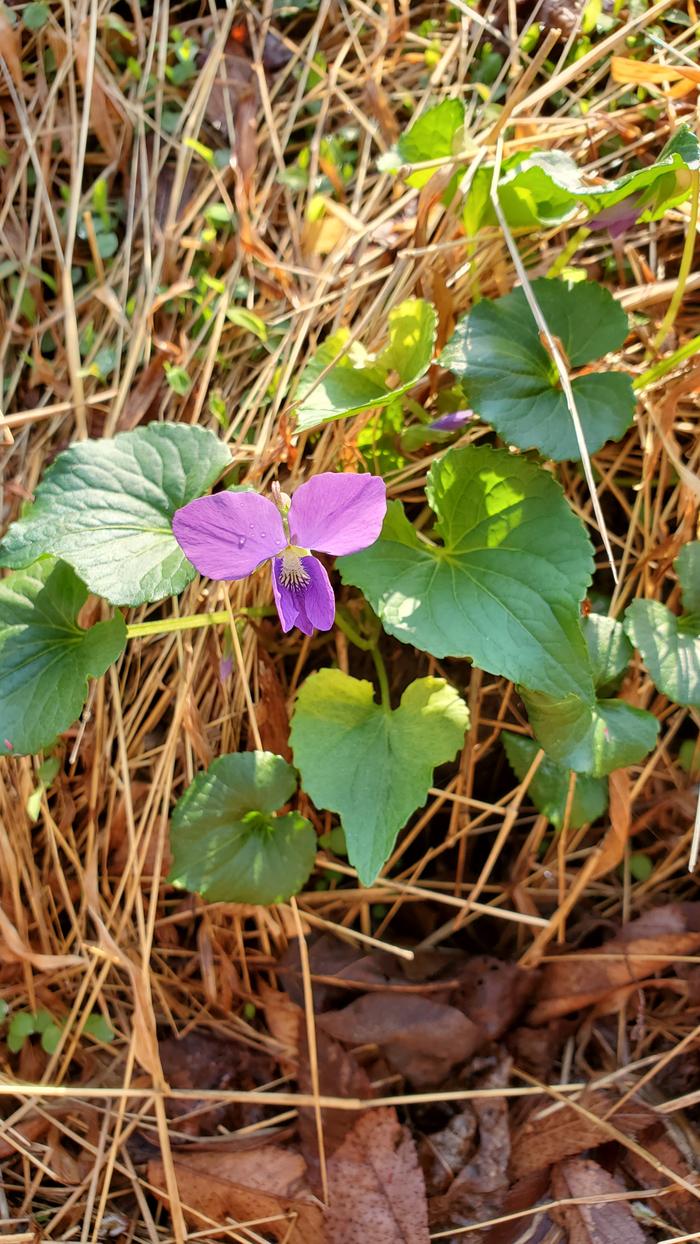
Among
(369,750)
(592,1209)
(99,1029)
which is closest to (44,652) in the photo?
(369,750)

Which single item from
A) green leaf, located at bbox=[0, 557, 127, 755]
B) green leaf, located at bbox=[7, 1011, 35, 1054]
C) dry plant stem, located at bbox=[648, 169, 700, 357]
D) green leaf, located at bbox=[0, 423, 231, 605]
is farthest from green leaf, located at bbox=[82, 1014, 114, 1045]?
dry plant stem, located at bbox=[648, 169, 700, 357]

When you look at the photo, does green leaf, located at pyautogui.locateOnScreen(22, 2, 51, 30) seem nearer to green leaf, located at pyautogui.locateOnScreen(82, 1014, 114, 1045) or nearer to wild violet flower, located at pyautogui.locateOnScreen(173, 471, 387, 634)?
wild violet flower, located at pyautogui.locateOnScreen(173, 471, 387, 634)

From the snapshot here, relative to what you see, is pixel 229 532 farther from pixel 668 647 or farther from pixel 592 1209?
pixel 592 1209

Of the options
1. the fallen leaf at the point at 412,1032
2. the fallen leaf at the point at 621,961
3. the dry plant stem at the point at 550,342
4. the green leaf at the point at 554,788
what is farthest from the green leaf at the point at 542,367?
the fallen leaf at the point at 412,1032

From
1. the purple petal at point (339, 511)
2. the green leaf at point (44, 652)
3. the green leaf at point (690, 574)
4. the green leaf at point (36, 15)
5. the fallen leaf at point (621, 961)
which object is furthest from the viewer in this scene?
the green leaf at point (36, 15)

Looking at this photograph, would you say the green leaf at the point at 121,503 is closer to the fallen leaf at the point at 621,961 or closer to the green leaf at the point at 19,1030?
the green leaf at the point at 19,1030

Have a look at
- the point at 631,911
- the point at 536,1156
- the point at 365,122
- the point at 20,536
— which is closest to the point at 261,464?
the point at 20,536
